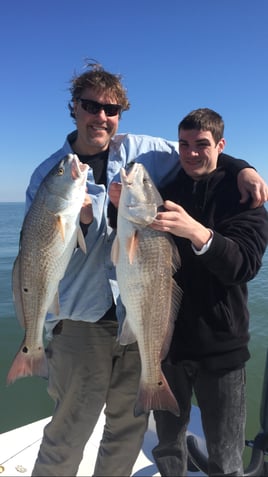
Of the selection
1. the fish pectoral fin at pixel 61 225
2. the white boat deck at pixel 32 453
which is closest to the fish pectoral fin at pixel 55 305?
the fish pectoral fin at pixel 61 225

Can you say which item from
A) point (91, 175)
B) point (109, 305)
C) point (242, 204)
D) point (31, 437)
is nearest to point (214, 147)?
point (242, 204)

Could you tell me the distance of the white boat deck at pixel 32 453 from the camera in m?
4.03

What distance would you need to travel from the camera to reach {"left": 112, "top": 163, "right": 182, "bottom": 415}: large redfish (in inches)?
103

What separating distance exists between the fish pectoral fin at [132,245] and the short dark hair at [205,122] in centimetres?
111

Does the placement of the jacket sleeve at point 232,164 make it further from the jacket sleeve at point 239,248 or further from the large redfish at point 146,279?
the large redfish at point 146,279

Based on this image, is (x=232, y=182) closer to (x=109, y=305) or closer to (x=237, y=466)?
(x=109, y=305)

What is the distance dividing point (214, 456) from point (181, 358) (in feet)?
2.60

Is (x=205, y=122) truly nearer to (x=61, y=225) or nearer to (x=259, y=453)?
(x=61, y=225)

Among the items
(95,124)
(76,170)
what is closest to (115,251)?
(76,170)

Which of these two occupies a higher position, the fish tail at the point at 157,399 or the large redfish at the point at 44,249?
the large redfish at the point at 44,249

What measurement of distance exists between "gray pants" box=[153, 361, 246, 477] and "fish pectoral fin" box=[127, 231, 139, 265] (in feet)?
3.52

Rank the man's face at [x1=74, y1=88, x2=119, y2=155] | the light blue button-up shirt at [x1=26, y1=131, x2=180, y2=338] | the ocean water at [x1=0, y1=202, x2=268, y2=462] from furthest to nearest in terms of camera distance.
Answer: the ocean water at [x1=0, y1=202, x2=268, y2=462], the light blue button-up shirt at [x1=26, y1=131, x2=180, y2=338], the man's face at [x1=74, y1=88, x2=119, y2=155]

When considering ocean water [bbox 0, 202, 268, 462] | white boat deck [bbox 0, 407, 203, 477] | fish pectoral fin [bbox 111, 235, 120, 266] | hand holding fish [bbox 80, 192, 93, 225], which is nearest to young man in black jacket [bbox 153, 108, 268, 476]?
fish pectoral fin [bbox 111, 235, 120, 266]

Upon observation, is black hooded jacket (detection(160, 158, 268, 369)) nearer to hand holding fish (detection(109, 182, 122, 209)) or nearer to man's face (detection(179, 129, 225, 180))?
man's face (detection(179, 129, 225, 180))
